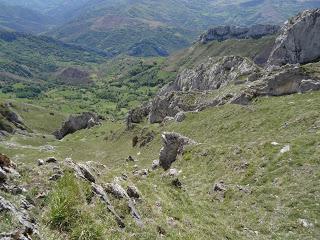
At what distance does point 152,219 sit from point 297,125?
2855 cm

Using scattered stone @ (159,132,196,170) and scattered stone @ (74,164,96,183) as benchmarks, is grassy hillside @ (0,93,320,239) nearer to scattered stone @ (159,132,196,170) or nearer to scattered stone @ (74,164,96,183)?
scattered stone @ (74,164,96,183)

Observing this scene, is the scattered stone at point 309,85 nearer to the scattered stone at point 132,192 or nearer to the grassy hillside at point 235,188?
the grassy hillside at point 235,188

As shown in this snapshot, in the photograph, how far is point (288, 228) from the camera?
2722cm

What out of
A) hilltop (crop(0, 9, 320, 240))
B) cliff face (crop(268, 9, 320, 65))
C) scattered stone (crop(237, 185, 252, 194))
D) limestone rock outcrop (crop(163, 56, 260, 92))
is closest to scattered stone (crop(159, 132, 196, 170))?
hilltop (crop(0, 9, 320, 240))

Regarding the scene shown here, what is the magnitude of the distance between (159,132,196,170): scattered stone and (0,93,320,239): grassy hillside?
2.06 metres

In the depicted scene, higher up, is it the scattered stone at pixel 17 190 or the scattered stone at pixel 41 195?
the scattered stone at pixel 17 190

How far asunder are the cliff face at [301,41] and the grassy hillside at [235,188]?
95634mm

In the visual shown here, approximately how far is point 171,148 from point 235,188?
17234 millimetres

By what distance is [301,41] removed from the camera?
506ft

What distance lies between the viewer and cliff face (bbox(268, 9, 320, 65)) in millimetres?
149250

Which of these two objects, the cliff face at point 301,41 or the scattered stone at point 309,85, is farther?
the cliff face at point 301,41

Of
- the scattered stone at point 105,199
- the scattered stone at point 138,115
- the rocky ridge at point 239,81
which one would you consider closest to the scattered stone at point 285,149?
the scattered stone at point 105,199

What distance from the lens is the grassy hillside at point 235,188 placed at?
19328 mm

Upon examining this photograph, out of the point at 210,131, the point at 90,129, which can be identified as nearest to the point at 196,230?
the point at 210,131
